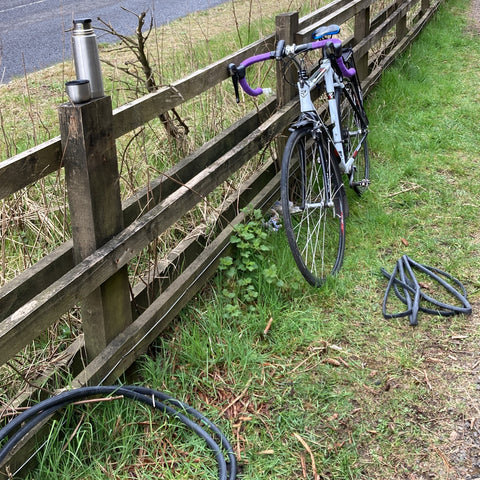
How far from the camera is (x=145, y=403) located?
8.97 ft

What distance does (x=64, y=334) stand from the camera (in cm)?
311

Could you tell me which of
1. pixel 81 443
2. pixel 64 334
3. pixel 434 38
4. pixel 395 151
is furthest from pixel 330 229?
pixel 434 38

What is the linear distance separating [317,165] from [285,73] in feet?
2.39

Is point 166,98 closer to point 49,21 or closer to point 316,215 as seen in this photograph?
point 316,215

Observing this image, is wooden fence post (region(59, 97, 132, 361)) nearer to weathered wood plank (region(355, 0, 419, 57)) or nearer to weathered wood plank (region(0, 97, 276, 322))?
weathered wood plank (region(0, 97, 276, 322))

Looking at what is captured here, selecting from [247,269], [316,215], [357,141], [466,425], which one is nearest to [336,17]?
[357,141]

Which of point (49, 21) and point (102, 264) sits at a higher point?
point (49, 21)

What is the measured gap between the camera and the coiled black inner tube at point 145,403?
7.60 ft

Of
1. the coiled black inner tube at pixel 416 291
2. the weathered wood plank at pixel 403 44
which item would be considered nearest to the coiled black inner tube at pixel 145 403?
the coiled black inner tube at pixel 416 291

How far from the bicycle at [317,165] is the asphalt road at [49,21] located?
4.28 meters

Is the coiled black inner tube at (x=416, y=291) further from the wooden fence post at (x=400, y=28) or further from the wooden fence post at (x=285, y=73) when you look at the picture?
the wooden fence post at (x=400, y=28)

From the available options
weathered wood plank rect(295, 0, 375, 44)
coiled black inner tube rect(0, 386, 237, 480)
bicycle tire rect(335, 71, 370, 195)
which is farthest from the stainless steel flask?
bicycle tire rect(335, 71, 370, 195)

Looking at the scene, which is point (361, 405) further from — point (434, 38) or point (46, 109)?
point (434, 38)

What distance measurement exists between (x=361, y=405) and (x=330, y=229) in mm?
1669
